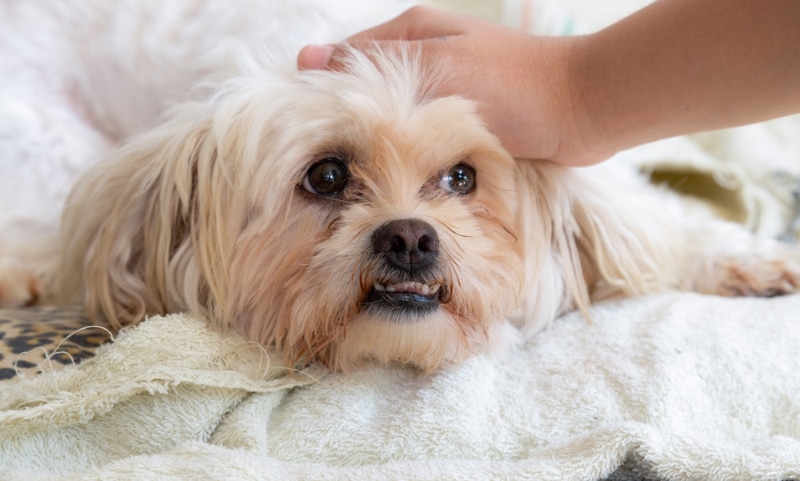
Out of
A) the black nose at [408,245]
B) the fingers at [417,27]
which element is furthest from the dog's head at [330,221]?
the fingers at [417,27]

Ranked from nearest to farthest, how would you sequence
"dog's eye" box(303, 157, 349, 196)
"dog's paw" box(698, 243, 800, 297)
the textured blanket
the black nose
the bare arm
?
the textured blanket, the black nose, the bare arm, "dog's eye" box(303, 157, 349, 196), "dog's paw" box(698, 243, 800, 297)

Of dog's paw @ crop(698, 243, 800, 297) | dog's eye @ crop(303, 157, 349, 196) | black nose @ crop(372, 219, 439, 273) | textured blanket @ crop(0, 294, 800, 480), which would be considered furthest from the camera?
dog's paw @ crop(698, 243, 800, 297)

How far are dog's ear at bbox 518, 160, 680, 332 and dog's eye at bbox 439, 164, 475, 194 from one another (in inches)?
5.4

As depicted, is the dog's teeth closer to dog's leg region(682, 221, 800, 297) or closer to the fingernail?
the fingernail

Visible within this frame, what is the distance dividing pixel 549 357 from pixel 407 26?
0.82 meters

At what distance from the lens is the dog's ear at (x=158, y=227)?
1.55 meters

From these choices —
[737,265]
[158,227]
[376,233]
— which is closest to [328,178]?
[376,233]

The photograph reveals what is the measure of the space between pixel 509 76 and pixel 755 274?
873 mm

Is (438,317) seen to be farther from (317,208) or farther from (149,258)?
(149,258)

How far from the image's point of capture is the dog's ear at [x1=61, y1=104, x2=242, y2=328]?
1.55m

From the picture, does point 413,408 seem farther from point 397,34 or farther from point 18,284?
point 18,284

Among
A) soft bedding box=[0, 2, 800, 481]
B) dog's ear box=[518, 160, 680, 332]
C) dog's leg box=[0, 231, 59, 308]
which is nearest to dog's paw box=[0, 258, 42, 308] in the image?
dog's leg box=[0, 231, 59, 308]

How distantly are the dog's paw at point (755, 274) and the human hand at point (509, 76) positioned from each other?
Result: 536 mm

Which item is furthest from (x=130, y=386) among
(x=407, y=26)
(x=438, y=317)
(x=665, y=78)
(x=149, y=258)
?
(x=665, y=78)
